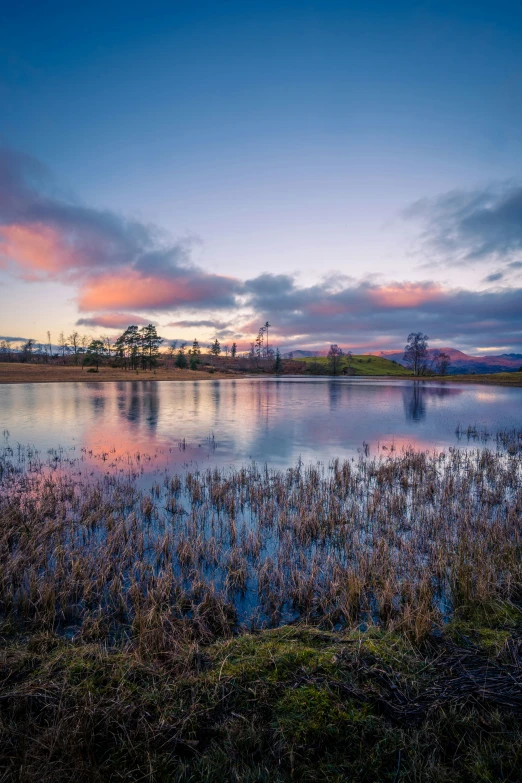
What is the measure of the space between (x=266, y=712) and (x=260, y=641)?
121 cm

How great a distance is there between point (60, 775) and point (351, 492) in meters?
11.0

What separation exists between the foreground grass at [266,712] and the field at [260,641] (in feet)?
0.06

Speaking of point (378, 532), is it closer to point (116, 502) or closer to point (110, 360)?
point (116, 502)

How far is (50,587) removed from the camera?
5867mm

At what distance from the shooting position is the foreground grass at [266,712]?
2.90 meters

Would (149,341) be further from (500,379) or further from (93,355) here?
(500,379)

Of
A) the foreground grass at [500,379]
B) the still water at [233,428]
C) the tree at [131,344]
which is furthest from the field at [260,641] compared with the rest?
the tree at [131,344]

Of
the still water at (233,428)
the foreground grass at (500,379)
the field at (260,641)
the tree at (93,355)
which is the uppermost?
the tree at (93,355)

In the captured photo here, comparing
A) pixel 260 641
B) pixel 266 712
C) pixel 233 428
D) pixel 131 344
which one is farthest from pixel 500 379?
pixel 266 712

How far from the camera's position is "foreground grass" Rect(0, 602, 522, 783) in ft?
9.53

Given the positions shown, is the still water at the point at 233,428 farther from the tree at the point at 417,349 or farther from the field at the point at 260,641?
the tree at the point at 417,349

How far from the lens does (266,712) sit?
3.48m

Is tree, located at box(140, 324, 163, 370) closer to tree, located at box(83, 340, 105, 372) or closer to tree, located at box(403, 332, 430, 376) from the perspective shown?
tree, located at box(83, 340, 105, 372)

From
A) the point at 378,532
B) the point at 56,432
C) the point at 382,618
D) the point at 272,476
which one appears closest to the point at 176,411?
the point at 56,432
